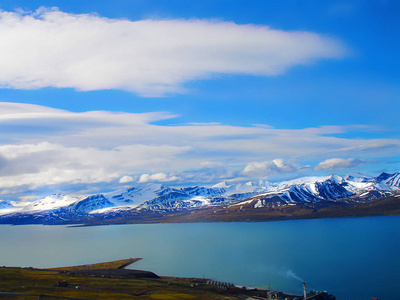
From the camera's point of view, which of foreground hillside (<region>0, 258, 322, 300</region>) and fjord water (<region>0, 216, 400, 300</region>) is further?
fjord water (<region>0, 216, 400, 300</region>)

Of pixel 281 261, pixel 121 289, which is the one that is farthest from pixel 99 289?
pixel 281 261

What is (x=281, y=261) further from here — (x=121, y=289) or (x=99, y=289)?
(x=99, y=289)

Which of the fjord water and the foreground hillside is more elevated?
the foreground hillside

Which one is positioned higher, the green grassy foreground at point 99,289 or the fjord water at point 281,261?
the green grassy foreground at point 99,289

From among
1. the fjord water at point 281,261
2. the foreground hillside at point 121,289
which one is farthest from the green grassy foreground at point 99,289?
the fjord water at point 281,261

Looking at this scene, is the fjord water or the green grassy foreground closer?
the green grassy foreground

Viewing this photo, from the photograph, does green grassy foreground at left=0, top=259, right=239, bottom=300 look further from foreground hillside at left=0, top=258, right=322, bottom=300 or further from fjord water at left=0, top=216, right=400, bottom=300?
fjord water at left=0, top=216, right=400, bottom=300

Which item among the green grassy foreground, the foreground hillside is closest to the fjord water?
the foreground hillside

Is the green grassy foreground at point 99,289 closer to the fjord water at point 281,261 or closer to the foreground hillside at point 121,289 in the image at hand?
the foreground hillside at point 121,289

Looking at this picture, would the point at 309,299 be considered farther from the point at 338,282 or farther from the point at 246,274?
the point at 246,274

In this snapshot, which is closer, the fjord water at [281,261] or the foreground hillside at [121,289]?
the foreground hillside at [121,289]

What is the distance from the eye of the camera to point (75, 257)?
157750 millimetres

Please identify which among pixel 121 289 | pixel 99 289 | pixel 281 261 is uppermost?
pixel 99 289

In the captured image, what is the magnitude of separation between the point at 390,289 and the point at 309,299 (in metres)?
23.3
